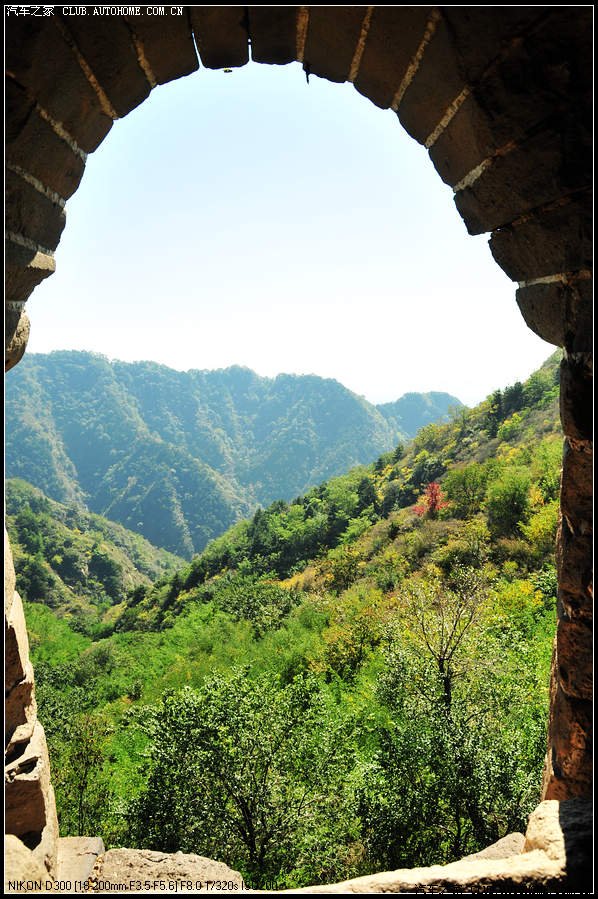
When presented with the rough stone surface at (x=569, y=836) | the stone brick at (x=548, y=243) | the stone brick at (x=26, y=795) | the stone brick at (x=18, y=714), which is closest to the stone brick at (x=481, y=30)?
the stone brick at (x=548, y=243)

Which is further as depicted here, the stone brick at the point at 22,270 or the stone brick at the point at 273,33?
the stone brick at the point at 273,33

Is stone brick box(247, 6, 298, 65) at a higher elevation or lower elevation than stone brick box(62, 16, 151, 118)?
higher

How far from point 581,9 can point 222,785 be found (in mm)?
9585

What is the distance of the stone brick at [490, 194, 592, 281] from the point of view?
1686 millimetres

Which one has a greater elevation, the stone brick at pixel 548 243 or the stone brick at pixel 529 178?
the stone brick at pixel 529 178

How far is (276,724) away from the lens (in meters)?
8.64

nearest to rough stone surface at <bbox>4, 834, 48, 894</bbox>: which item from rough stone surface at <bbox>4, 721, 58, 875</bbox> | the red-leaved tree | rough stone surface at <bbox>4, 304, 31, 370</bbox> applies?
rough stone surface at <bbox>4, 721, 58, 875</bbox>

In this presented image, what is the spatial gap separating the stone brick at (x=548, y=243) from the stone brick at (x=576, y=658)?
4.16 ft

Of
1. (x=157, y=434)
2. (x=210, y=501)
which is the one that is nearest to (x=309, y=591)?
(x=210, y=501)

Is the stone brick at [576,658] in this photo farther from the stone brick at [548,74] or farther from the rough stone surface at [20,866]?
the rough stone surface at [20,866]

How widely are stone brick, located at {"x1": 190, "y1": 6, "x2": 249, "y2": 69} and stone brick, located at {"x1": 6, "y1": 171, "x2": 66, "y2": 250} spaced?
0.87 meters

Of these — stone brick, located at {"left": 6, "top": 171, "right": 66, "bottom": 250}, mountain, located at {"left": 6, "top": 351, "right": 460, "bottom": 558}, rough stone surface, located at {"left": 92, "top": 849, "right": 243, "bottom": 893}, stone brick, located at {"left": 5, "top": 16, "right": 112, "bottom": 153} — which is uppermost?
mountain, located at {"left": 6, "top": 351, "right": 460, "bottom": 558}

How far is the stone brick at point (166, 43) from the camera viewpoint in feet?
6.09

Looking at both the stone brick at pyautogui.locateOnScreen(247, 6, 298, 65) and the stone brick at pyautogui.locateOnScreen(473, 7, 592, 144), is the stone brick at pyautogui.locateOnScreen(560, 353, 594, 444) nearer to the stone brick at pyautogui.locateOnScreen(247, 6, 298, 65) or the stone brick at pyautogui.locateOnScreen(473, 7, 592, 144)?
the stone brick at pyautogui.locateOnScreen(473, 7, 592, 144)
